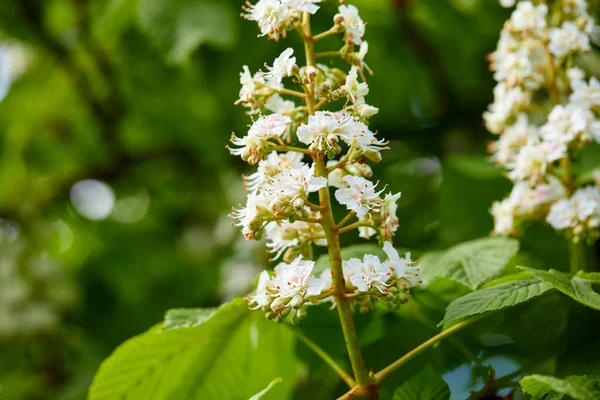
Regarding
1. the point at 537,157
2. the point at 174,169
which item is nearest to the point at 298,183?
the point at 537,157

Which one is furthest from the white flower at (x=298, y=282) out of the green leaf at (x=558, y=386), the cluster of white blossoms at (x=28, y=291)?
the cluster of white blossoms at (x=28, y=291)

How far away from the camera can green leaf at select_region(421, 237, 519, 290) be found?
5.25ft

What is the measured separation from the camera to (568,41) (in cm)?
200

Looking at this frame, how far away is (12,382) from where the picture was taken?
11.7 ft

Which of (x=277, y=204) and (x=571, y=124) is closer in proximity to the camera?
(x=277, y=204)

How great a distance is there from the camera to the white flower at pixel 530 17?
203 cm

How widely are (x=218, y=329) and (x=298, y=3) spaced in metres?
0.88

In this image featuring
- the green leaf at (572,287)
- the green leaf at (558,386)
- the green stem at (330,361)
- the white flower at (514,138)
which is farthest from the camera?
the white flower at (514,138)

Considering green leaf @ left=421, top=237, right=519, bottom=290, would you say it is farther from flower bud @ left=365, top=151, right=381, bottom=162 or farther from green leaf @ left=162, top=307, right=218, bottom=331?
green leaf @ left=162, top=307, right=218, bottom=331

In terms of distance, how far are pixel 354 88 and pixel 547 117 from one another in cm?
89

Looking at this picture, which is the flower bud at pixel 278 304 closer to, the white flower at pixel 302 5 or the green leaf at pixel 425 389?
the green leaf at pixel 425 389

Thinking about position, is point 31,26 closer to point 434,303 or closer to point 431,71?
point 431,71

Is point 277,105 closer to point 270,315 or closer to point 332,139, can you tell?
point 332,139

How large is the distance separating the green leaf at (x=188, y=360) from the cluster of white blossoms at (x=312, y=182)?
0.27m
